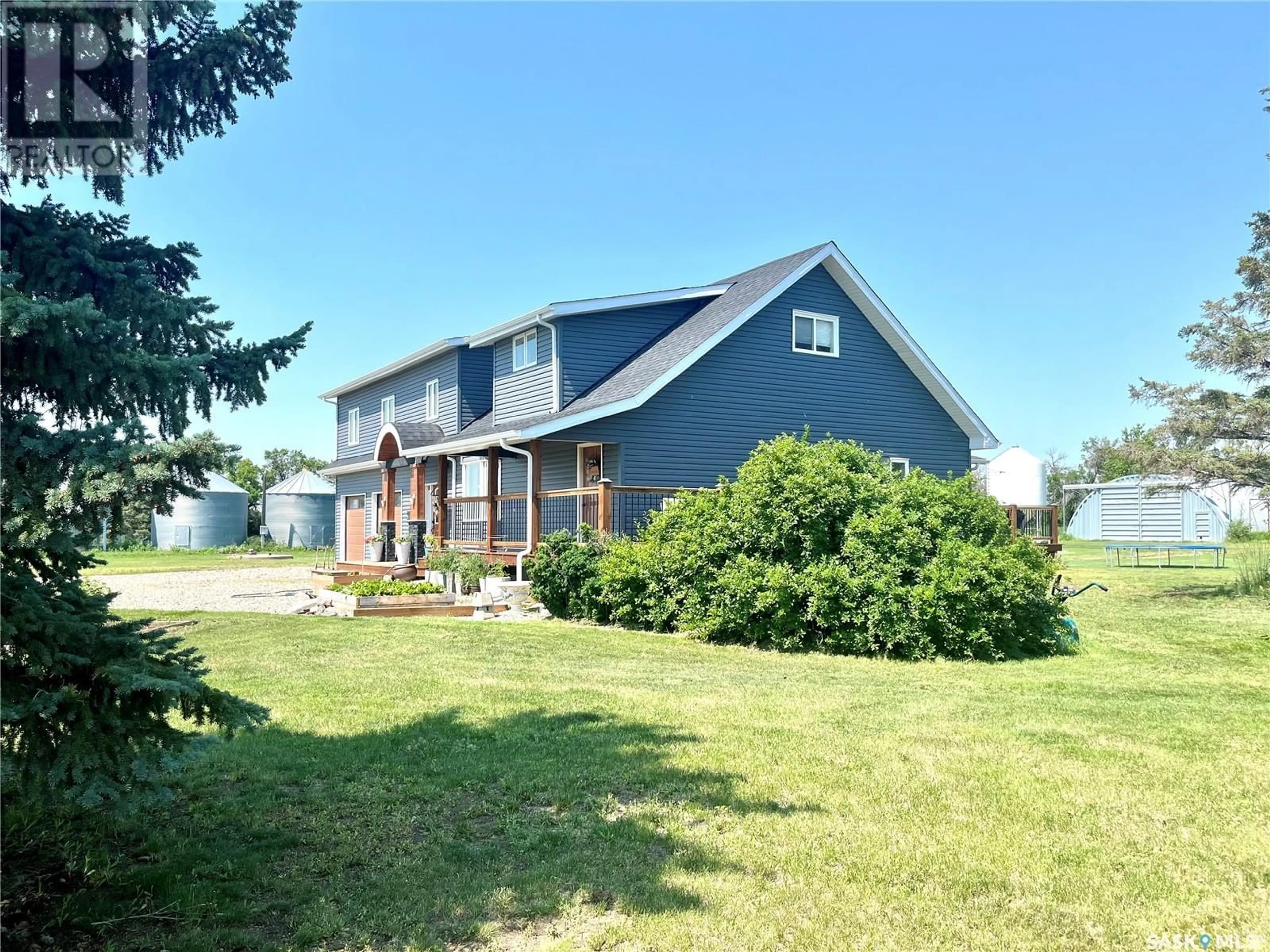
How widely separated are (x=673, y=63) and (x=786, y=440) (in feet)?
19.7

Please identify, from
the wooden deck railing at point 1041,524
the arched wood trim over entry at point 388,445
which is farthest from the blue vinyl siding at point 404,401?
the wooden deck railing at point 1041,524

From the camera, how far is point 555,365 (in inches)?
735

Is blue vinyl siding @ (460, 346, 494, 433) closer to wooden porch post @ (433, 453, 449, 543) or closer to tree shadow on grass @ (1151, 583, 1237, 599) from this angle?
wooden porch post @ (433, 453, 449, 543)

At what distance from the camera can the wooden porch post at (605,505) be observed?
48.7ft

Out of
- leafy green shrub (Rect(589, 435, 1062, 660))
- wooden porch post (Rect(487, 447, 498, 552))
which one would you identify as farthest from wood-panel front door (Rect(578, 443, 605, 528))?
leafy green shrub (Rect(589, 435, 1062, 660))

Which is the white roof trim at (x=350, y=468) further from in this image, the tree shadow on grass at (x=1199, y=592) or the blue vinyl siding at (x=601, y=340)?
the tree shadow on grass at (x=1199, y=592)

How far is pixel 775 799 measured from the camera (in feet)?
15.8

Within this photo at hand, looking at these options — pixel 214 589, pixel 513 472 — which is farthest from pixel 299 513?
pixel 513 472

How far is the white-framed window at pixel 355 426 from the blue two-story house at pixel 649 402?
19.6ft

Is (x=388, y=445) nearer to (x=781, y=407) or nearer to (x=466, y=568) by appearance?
(x=466, y=568)

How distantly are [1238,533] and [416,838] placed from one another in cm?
4809

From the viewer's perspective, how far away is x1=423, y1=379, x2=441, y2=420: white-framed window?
23250 mm

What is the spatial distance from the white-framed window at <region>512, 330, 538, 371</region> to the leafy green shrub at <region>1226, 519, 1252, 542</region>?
37.4m

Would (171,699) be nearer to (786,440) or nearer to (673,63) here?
(786,440)
